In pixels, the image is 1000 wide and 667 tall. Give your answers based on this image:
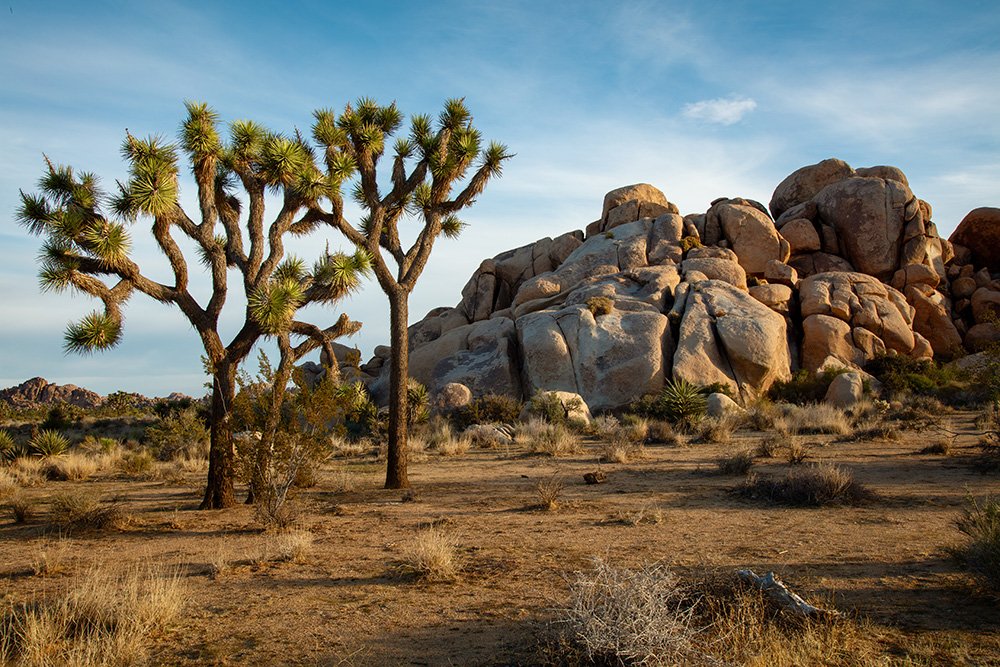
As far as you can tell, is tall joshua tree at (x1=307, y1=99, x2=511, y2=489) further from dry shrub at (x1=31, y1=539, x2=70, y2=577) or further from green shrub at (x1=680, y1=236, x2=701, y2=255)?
green shrub at (x1=680, y1=236, x2=701, y2=255)

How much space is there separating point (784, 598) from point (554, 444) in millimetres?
12071

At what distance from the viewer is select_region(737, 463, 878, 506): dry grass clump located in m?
9.55

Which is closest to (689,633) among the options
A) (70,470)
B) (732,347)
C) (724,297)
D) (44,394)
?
(70,470)

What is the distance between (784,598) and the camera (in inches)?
191

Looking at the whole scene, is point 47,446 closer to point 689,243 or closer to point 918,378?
point 689,243

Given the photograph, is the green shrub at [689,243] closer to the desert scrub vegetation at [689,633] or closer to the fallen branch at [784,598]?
the fallen branch at [784,598]

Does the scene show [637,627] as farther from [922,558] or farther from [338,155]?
[338,155]

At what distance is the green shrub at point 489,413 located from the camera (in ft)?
75.9

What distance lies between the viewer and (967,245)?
36875 millimetres

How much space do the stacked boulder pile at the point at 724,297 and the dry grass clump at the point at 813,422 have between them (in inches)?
186

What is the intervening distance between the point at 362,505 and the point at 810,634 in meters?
8.01

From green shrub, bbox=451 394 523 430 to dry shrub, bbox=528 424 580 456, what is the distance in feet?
15.7

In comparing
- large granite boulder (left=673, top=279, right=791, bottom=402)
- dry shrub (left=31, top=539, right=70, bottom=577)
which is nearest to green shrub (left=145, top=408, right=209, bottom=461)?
dry shrub (left=31, top=539, right=70, bottom=577)

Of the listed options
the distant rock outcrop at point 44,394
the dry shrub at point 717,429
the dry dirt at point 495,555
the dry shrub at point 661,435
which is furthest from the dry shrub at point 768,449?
the distant rock outcrop at point 44,394
